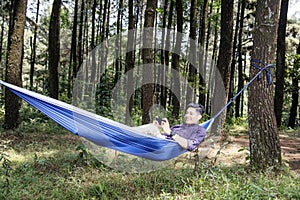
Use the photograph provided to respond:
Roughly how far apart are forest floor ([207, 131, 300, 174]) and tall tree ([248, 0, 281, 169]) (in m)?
0.18

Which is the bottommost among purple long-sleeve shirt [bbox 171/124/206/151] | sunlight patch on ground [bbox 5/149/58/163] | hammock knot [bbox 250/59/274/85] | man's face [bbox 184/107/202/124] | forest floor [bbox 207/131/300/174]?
sunlight patch on ground [bbox 5/149/58/163]

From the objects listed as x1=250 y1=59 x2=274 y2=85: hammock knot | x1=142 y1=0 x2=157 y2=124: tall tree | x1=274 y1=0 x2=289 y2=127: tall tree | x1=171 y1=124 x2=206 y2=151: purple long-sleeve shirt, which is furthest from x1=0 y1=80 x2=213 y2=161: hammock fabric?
x1=274 y1=0 x2=289 y2=127: tall tree

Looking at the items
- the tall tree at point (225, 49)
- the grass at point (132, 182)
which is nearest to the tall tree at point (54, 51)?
the grass at point (132, 182)

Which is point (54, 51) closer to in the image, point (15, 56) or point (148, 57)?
point (15, 56)

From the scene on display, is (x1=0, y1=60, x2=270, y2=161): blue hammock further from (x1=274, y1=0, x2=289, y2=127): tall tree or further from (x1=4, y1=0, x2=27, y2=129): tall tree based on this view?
(x1=274, y1=0, x2=289, y2=127): tall tree

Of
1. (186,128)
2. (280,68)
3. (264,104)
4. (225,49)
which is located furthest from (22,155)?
(280,68)

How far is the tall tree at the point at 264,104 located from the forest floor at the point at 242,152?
18 cm

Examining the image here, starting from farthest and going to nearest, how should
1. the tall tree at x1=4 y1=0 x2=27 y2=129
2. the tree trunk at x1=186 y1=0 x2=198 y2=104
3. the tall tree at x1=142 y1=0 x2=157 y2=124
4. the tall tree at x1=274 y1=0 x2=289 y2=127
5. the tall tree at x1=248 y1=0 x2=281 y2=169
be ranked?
the tree trunk at x1=186 y1=0 x2=198 y2=104, the tall tree at x1=274 y1=0 x2=289 y2=127, the tall tree at x1=4 y1=0 x2=27 y2=129, the tall tree at x1=142 y1=0 x2=157 y2=124, the tall tree at x1=248 y1=0 x2=281 y2=169

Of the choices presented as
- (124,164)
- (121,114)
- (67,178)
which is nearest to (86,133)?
(67,178)

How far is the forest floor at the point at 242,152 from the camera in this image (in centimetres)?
393

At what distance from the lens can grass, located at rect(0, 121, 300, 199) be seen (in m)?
2.52

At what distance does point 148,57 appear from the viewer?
15.8 feet

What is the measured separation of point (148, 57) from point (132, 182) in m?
2.38

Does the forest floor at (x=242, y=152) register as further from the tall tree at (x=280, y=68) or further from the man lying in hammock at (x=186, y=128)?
the tall tree at (x=280, y=68)
